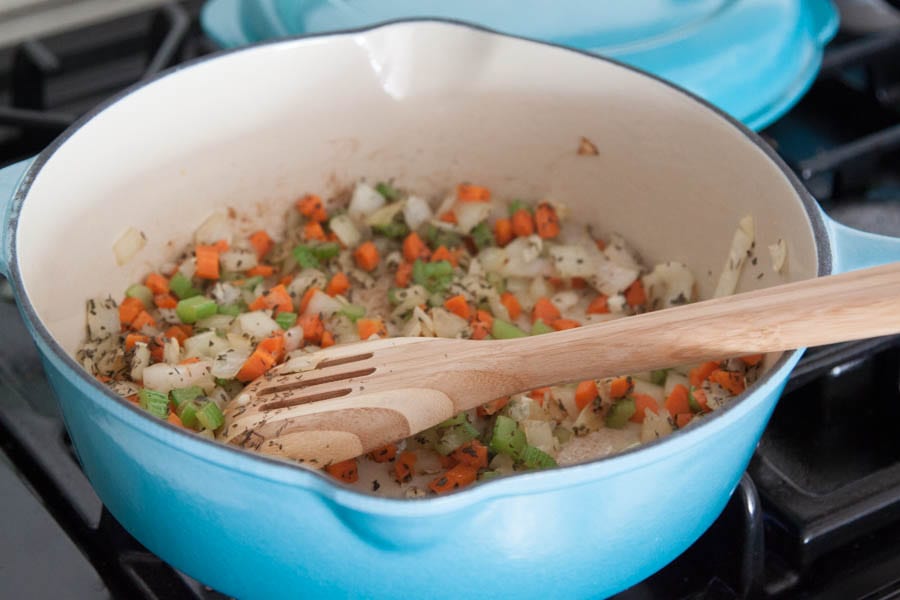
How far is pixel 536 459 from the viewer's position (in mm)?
883

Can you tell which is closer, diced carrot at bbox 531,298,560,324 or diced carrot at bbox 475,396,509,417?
diced carrot at bbox 475,396,509,417

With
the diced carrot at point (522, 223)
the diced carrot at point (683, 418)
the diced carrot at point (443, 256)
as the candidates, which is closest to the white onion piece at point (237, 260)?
the diced carrot at point (443, 256)

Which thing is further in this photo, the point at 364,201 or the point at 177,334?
the point at 364,201

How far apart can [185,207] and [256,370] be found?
0.87 feet

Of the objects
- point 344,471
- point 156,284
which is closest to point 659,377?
point 344,471

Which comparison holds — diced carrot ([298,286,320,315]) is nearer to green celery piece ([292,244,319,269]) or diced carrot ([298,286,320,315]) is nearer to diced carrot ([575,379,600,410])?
green celery piece ([292,244,319,269])

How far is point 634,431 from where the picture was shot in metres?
0.99

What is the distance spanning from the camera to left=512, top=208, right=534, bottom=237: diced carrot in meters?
1.21

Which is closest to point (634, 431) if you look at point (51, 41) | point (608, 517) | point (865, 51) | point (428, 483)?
point (428, 483)

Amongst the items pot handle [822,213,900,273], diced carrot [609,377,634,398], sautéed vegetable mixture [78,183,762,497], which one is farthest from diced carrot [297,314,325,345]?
pot handle [822,213,900,273]

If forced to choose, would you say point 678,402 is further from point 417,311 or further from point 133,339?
point 133,339

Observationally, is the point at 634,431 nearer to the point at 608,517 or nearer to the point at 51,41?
the point at 608,517

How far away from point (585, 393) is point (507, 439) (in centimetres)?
12

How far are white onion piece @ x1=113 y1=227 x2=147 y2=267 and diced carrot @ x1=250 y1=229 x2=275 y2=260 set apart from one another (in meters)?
0.15
